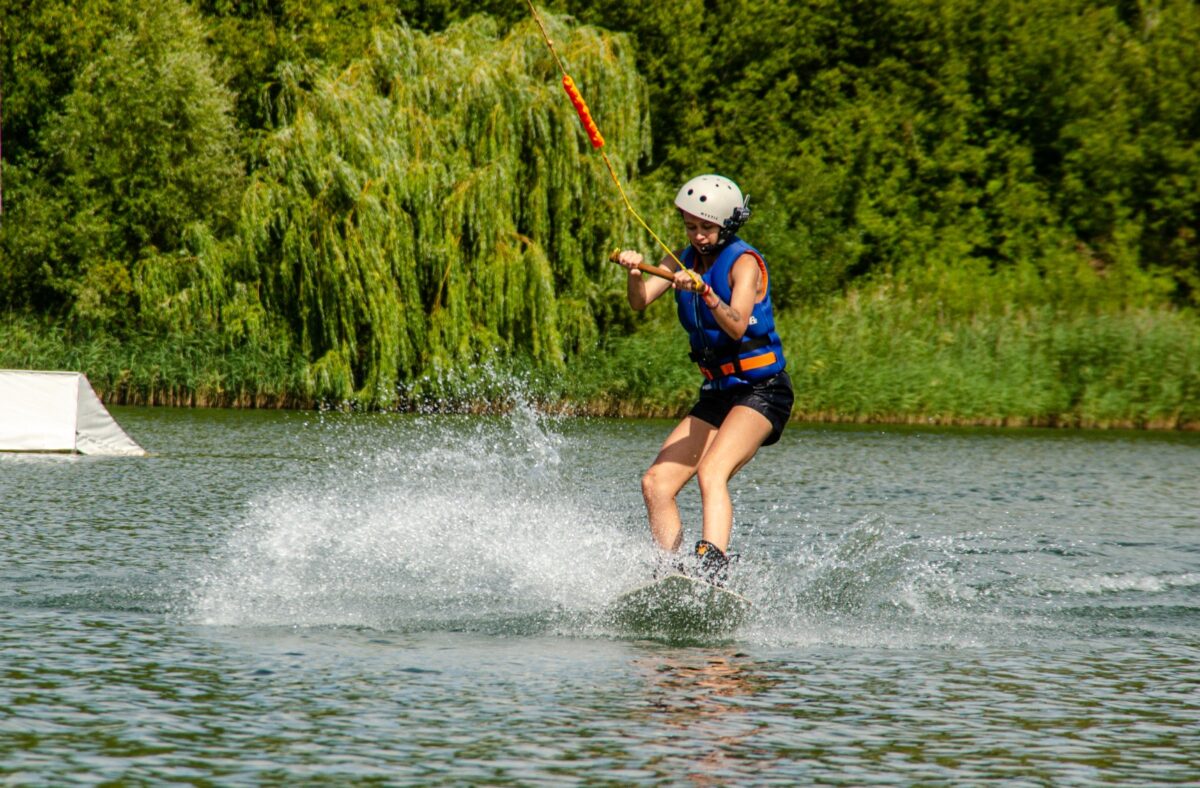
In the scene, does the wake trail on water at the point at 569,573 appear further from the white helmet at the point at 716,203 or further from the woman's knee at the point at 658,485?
the white helmet at the point at 716,203

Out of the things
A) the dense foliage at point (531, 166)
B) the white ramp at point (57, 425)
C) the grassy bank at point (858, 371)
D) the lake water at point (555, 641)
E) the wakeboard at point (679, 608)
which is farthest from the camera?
the grassy bank at point (858, 371)

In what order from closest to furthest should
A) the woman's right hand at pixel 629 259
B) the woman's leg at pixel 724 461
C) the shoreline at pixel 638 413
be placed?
the woman's right hand at pixel 629 259 < the woman's leg at pixel 724 461 < the shoreline at pixel 638 413

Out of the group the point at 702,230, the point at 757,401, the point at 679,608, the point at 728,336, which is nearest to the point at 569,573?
the point at 679,608

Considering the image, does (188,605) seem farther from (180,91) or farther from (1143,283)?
(1143,283)

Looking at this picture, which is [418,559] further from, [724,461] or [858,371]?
[858,371]

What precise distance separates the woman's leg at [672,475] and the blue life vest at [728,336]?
224 mm

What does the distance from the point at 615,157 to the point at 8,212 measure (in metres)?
12.7

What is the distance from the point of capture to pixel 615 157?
26.0 meters

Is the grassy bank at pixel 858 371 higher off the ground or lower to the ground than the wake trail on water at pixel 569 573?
higher

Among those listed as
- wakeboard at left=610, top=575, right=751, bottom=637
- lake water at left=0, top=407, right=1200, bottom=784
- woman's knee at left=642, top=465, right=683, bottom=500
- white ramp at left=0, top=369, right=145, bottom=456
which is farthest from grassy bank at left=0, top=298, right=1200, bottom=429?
wakeboard at left=610, top=575, right=751, bottom=637

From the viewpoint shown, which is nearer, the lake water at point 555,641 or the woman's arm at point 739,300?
the lake water at point 555,641

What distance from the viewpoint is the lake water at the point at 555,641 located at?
15.6 ft

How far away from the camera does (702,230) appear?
7.20 m

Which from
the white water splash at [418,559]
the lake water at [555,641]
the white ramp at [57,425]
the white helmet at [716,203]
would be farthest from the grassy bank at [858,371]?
the white helmet at [716,203]
